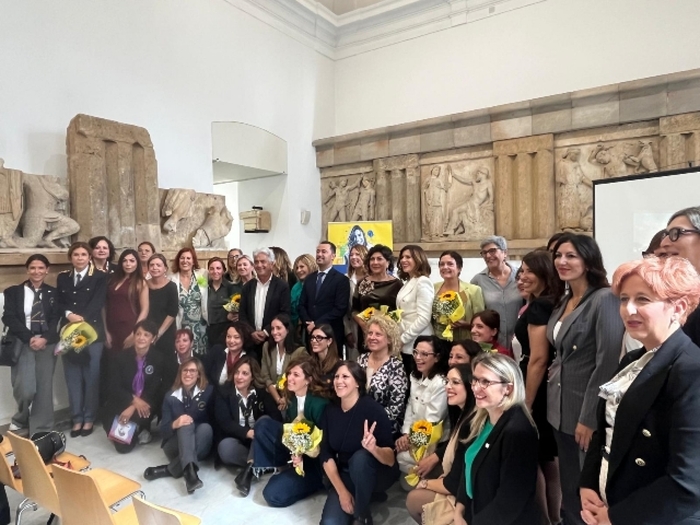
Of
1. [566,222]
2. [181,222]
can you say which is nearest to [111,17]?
[181,222]

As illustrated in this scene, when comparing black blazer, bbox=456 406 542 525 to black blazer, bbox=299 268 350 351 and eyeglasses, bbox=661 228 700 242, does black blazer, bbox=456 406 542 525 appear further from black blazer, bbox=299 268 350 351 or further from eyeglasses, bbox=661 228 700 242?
black blazer, bbox=299 268 350 351

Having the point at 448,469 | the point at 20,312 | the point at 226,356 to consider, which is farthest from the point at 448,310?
the point at 20,312

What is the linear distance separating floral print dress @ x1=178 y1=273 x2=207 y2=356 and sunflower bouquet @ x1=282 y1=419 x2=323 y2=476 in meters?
1.81

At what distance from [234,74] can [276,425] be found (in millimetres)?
6203

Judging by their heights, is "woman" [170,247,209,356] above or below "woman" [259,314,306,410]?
above

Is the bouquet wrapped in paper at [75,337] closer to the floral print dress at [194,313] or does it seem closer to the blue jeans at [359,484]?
the floral print dress at [194,313]

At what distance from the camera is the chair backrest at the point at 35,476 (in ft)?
7.67

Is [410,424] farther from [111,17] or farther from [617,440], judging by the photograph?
[111,17]

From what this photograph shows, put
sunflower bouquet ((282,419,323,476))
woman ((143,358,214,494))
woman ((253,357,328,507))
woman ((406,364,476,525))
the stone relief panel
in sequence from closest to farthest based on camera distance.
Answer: woman ((406,364,476,525))
sunflower bouquet ((282,419,323,476))
woman ((253,357,328,507))
woman ((143,358,214,494))
the stone relief panel

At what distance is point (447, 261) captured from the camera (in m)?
3.64

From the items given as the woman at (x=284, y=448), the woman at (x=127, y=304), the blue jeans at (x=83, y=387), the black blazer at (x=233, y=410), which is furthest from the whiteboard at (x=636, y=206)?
the blue jeans at (x=83, y=387)

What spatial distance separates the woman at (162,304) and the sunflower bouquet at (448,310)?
250 cm

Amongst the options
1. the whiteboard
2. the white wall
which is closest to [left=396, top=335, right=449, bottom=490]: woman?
the whiteboard

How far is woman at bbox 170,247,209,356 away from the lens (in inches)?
177
